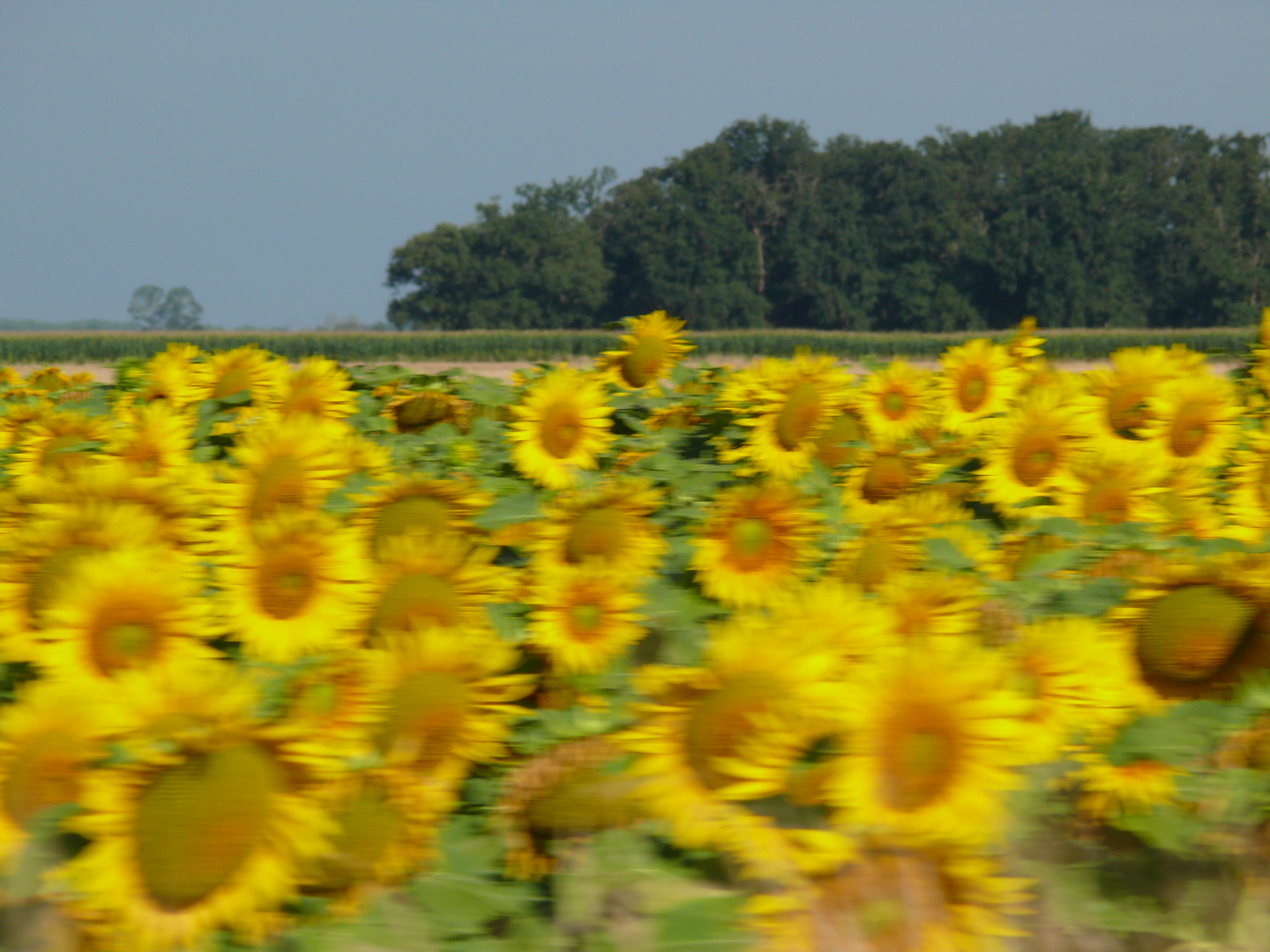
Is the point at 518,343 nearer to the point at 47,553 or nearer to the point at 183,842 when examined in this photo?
the point at 47,553

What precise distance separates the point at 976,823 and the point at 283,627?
677mm

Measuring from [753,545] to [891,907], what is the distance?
0.59 m

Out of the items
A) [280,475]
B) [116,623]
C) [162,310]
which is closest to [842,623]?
[116,623]

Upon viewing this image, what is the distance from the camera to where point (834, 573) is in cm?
128

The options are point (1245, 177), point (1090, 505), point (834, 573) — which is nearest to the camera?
point (834, 573)

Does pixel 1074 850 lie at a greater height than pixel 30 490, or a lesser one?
lesser

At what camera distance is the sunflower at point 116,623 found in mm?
1018

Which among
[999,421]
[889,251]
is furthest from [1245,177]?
[999,421]

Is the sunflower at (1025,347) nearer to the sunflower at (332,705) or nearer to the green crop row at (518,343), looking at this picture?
the sunflower at (332,705)

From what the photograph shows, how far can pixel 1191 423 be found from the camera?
1.84 meters

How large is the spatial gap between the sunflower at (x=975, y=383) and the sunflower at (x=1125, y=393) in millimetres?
237

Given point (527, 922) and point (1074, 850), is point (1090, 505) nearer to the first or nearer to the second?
point (1074, 850)

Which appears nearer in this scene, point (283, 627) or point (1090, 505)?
point (283, 627)

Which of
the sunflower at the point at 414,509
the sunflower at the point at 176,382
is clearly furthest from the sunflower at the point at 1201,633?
the sunflower at the point at 176,382
